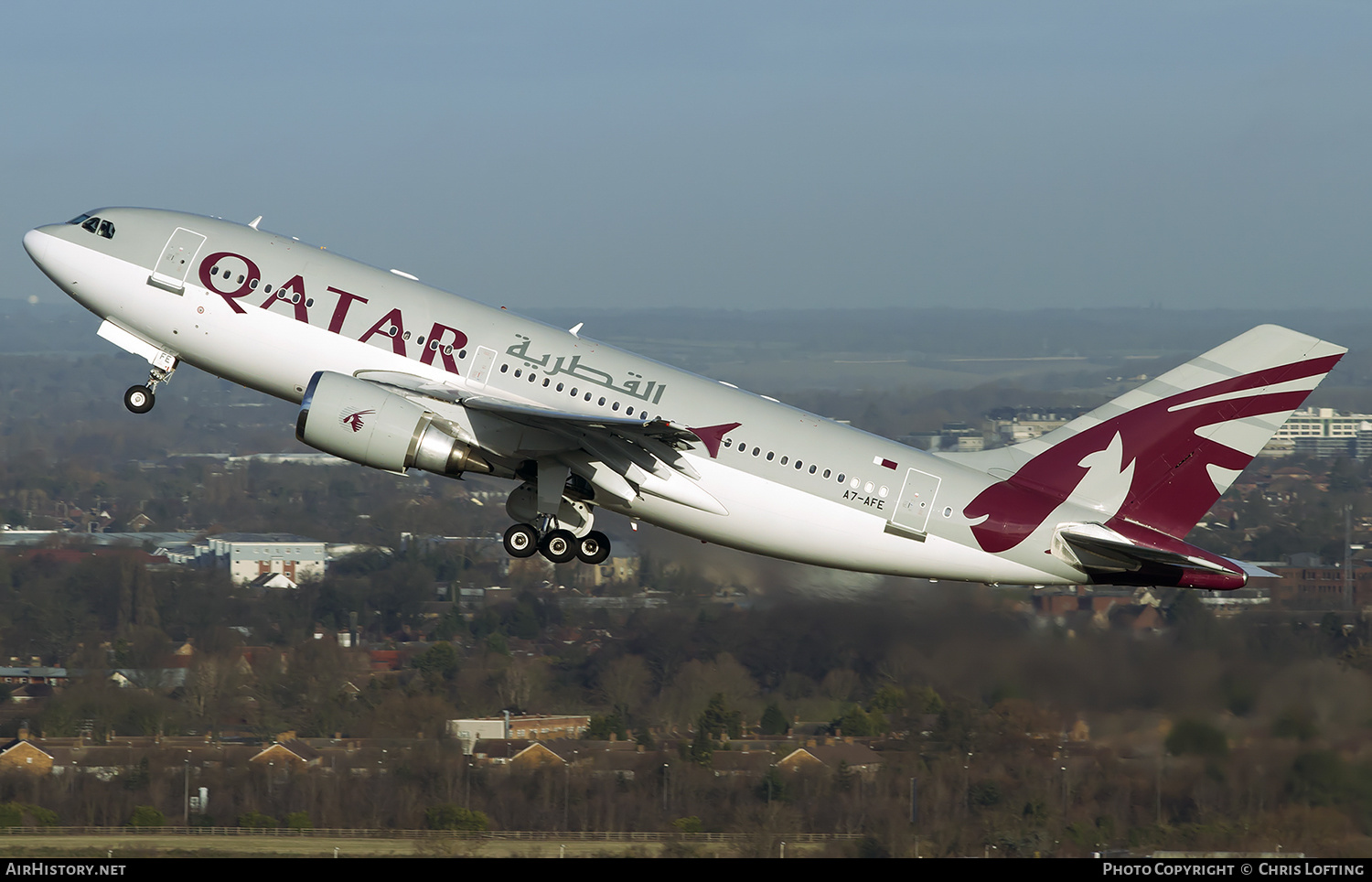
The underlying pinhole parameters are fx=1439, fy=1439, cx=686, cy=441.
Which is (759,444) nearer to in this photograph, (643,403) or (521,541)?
(643,403)

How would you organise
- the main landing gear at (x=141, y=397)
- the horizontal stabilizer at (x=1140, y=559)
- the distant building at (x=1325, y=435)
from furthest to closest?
1. the distant building at (x=1325, y=435)
2. the main landing gear at (x=141, y=397)
3. the horizontal stabilizer at (x=1140, y=559)

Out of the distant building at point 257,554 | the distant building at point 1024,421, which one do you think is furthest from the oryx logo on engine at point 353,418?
the distant building at point 1024,421

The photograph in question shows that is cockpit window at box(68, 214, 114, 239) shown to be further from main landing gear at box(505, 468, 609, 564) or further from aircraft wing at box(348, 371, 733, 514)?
main landing gear at box(505, 468, 609, 564)

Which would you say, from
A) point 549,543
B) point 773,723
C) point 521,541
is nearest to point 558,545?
point 549,543

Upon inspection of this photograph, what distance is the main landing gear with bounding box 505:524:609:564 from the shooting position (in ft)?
93.2

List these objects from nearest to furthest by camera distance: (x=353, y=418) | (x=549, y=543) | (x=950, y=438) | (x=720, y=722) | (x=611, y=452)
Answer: (x=353, y=418)
(x=611, y=452)
(x=549, y=543)
(x=720, y=722)
(x=950, y=438)

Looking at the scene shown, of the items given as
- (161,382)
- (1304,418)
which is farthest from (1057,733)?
(1304,418)

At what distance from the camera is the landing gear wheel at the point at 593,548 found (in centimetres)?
2880

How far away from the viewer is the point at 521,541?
1120 inches

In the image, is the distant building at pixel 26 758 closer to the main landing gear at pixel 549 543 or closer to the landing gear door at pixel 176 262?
the landing gear door at pixel 176 262

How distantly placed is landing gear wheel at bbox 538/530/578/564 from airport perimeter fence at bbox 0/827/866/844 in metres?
9.97

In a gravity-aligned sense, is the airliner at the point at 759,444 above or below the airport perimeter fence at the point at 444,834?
above

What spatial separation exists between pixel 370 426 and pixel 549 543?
4582 millimetres

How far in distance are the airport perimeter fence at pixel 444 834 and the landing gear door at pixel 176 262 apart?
1503cm
